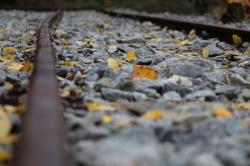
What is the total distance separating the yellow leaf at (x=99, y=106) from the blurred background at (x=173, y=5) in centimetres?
704

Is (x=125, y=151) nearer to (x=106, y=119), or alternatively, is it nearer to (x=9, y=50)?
(x=106, y=119)

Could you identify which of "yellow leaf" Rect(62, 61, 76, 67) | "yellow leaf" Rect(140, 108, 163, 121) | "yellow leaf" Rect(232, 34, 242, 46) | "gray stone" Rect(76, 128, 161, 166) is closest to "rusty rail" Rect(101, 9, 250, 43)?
"yellow leaf" Rect(232, 34, 242, 46)

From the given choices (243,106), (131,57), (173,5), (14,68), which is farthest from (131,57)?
(173,5)

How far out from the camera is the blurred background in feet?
32.1

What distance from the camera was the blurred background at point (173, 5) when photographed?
9773 millimetres

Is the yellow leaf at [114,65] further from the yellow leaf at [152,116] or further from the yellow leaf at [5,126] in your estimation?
the yellow leaf at [5,126]

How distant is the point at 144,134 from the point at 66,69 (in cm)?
155

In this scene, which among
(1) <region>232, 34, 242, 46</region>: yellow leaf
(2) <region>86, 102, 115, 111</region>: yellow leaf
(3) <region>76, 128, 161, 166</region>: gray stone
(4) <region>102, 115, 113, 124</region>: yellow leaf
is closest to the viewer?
(3) <region>76, 128, 161, 166</region>: gray stone

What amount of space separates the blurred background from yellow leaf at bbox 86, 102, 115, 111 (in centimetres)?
704

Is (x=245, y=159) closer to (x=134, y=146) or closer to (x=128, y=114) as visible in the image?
(x=134, y=146)

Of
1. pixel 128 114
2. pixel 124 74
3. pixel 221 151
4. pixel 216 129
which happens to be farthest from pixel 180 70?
pixel 221 151

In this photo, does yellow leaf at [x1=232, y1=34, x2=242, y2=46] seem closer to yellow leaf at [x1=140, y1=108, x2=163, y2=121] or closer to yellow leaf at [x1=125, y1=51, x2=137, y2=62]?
yellow leaf at [x1=125, y1=51, x2=137, y2=62]

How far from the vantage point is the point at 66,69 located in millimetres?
3043

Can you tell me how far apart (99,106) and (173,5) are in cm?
1261
